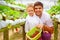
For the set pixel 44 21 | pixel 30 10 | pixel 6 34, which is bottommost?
pixel 6 34

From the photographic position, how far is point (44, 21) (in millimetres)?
1500

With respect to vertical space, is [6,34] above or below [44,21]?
below

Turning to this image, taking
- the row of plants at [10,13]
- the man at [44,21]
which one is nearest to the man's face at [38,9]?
the man at [44,21]

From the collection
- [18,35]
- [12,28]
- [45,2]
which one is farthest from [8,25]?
[45,2]

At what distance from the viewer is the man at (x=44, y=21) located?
4.88 ft

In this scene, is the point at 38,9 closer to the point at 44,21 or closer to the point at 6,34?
the point at 44,21

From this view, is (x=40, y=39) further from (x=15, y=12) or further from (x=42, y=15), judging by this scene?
(x=15, y=12)

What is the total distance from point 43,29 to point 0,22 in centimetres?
45

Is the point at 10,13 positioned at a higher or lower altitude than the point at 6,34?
higher

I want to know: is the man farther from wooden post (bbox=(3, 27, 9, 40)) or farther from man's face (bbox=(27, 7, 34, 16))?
wooden post (bbox=(3, 27, 9, 40))

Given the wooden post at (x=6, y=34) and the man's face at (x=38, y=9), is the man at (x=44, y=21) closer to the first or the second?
the man's face at (x=38, y=9)

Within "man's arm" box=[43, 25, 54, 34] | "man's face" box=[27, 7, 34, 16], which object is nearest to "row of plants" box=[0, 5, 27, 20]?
"man's face" box=[27, 7, 34, 16]

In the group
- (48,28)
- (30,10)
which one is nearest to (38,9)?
(30,10)

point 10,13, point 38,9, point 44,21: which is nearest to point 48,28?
point 44,21
